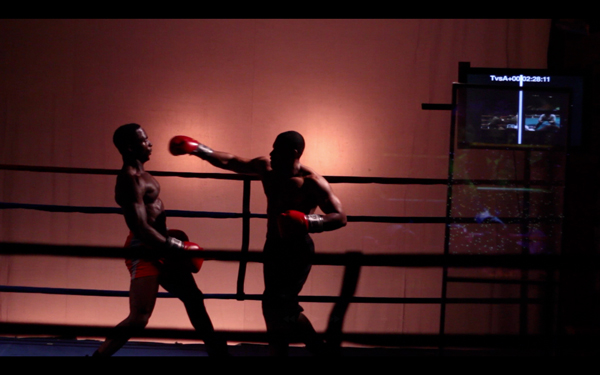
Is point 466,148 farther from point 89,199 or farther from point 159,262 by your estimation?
point 89,199

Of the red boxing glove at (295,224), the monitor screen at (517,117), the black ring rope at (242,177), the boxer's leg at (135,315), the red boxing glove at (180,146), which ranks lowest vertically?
the boxer's leg at (135,315)

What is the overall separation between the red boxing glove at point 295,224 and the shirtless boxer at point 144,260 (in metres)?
0.43

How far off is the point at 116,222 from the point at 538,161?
9.40ft

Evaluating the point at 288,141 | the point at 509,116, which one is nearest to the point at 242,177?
the point at 288,141

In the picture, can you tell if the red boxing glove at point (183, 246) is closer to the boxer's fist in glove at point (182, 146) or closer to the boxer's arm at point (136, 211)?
the boxer's arm at point (136, 211)

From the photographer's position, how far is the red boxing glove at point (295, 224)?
2018 mm

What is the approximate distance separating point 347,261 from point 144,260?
1.14m

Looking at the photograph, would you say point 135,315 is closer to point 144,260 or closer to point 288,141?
point 144,260

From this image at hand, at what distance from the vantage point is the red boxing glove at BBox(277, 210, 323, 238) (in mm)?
2018

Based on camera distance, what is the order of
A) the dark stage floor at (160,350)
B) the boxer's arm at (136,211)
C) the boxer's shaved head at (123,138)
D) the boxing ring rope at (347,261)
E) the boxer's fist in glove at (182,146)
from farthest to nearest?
the dark stage floor at (160,350) → the boxer's fist in glove at (182,146) → the boxer's shaved head at (123,138) → the boxer's arm at (136,211) → the boxing ring rope at (347,261)

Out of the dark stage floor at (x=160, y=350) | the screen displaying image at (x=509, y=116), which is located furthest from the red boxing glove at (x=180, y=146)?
the screen displaying image at (x=509, y=116)

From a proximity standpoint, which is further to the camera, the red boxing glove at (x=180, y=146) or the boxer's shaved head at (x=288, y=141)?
the red boxing glove at (x=180, y=146)

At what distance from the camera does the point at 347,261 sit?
4.42ft

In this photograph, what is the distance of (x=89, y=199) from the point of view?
3.23 metres
